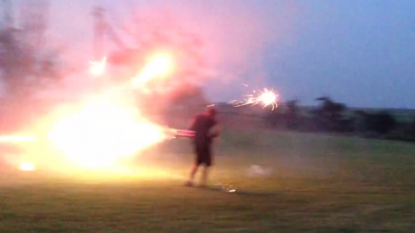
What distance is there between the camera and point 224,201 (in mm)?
14227

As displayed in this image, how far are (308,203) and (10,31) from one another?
20681 millimetres

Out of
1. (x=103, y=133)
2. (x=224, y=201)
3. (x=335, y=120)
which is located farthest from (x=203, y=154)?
(x=335, y=120)

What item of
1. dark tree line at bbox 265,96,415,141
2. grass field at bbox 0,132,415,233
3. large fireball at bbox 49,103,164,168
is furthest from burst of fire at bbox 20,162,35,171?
dark tree line at bbox 265,96,415,141

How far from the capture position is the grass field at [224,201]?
11.6 meters

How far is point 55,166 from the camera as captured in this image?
71.0 ft

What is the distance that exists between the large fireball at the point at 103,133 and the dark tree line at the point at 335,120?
2197 cm

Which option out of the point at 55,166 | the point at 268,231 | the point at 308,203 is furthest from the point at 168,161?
the point at 268,231

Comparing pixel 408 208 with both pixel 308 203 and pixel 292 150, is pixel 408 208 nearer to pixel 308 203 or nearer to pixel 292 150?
pixel 308 203

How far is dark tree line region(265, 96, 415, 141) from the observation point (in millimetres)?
51188

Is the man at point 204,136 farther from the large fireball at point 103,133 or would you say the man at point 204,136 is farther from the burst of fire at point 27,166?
the large fireball at point 103,133

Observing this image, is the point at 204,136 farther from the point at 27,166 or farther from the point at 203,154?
the point at 27,166

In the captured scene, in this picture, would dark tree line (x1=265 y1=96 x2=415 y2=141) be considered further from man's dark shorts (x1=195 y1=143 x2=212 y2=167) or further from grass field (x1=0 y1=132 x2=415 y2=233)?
man's dark shorts (x1=195 y1=143 x2=212 y2=167)

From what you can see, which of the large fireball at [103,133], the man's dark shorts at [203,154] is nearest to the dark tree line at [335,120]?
the large fireball at [103,133]

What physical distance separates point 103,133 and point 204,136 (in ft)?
43.3
